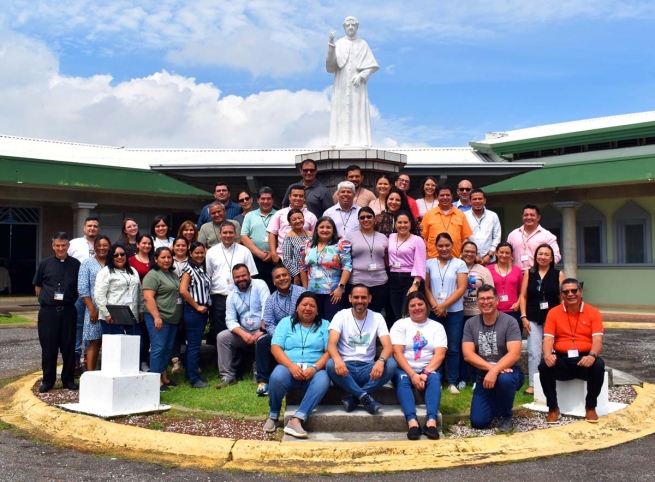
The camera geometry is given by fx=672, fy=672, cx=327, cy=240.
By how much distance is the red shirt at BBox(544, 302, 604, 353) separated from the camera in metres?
6.28

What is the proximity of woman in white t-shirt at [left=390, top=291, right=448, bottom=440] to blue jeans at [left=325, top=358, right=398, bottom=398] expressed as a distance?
0.29 ft

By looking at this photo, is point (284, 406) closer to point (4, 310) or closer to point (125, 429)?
point (125, 429)

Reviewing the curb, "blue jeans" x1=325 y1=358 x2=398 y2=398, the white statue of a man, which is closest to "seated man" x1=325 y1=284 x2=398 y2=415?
"blue jeans" x1=325 y1=358 x2=398 y2=398

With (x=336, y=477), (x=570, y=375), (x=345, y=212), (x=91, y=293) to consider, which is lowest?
(x=336, y=477)

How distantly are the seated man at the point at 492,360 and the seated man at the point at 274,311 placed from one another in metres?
1.92

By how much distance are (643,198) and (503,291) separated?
1372cm

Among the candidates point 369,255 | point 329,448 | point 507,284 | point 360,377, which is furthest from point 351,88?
point 329,448

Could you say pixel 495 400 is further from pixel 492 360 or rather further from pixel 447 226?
pixel 447 226

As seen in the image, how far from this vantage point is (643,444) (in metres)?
5.70

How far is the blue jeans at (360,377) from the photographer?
603 centimetres

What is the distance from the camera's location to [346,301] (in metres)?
7.48

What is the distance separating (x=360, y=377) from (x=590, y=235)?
53.5 feet

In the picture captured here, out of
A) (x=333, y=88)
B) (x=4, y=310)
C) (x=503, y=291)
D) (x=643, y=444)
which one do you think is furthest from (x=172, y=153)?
(x=643, y=444)

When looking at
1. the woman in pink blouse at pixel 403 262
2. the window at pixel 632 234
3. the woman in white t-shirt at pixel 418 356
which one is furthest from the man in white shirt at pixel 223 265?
the window at pixel 632 234
